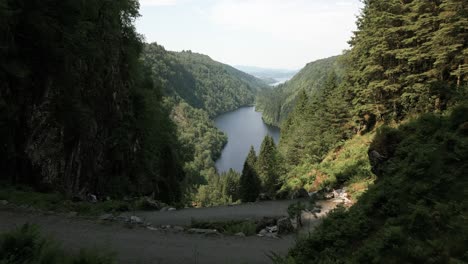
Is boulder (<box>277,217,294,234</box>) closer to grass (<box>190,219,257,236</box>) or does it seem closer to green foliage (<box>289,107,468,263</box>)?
grass (<box>190,219,257,236</box>)

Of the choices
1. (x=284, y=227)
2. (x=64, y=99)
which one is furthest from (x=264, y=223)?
(x=64, y=99)

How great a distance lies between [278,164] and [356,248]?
41260mm

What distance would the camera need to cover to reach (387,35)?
27.3 metres

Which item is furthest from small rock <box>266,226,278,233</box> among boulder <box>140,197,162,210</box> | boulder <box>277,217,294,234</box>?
boulder <box>140,197,162,210</box>

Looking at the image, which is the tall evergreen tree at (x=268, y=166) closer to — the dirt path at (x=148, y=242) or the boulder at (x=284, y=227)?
the boulder at (x=284, y=227)

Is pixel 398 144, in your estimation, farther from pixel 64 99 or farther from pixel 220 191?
pixel 220 191

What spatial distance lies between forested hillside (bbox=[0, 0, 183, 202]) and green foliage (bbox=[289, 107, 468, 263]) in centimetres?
1390

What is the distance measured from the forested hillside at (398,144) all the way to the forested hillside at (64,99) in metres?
14.0

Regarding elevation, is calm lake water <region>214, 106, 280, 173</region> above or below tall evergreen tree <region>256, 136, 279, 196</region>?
below

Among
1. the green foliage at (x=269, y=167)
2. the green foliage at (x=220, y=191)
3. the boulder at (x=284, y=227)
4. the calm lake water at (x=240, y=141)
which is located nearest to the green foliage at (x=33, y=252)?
the boulder at (x=284, y=227)

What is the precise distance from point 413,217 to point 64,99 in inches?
664

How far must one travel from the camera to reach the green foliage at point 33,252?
566cm

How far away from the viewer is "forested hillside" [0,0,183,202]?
1462 cm

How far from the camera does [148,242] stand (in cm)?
1009
